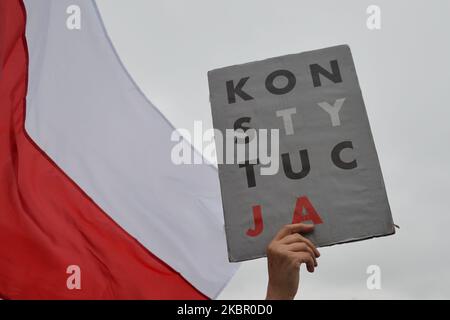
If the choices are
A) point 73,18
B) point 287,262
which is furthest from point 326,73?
point 73,18

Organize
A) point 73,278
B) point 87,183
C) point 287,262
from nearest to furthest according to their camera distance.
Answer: point 287,262, point 73,278, point 87,183

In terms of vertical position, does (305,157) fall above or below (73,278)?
above

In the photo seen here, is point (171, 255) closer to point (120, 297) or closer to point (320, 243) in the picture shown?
point (120, 297)

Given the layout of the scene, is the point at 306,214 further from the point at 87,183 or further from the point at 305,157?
the point at 87,183

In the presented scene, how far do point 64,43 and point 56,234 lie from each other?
7.06ft

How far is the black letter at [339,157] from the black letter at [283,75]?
54 centimetres

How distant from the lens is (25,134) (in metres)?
4.67

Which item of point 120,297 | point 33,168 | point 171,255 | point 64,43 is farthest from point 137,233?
point 64,43

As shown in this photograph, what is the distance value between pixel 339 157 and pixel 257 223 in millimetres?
652

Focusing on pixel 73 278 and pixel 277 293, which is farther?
pixel 73 278

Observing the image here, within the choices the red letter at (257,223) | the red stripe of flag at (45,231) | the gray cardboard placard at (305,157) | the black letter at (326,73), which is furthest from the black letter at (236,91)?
the red stripe of flag at (45,231)

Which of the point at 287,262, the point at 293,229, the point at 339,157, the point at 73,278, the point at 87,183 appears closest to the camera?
the point at 287,262

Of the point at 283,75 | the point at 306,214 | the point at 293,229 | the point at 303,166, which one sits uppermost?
the point at 283,75

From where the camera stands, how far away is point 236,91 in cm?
337
